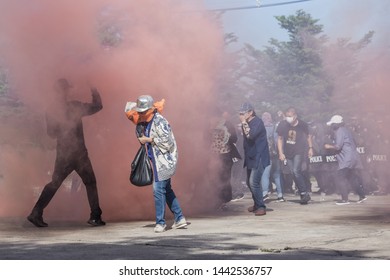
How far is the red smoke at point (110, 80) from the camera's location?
11859 millimetres

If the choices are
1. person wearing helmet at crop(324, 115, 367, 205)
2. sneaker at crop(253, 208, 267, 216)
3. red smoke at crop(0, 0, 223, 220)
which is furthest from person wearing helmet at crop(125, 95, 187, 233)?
person wearing helmet at crop(324, 115, 367, 205)

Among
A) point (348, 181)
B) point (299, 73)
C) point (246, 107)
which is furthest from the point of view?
point (299, 73)

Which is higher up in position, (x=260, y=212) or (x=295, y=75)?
(x=295, y=75)

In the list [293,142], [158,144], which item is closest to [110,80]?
[158,144]

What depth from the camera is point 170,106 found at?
490 inches

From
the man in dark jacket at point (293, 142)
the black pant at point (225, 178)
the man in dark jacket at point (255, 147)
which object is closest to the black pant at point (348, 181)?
the man in dark jacket at point (293, 142)

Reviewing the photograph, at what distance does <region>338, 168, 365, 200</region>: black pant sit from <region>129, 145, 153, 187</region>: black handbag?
17.5 feet

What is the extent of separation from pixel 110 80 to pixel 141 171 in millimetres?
1687

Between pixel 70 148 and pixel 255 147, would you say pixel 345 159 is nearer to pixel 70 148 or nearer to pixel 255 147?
pixel 255 147

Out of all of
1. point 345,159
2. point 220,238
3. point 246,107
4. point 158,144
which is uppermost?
point 246,107

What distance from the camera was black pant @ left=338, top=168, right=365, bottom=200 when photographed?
1544 cm

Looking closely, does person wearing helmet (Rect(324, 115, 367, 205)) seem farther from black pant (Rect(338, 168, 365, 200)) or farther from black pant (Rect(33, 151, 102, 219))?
black pant (Rect(33, 151, 102, 219))

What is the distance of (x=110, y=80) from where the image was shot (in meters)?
12.0
